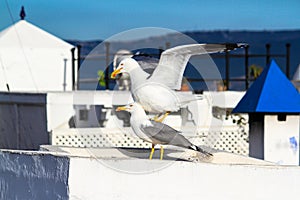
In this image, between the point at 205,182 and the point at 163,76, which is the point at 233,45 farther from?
A: the point at 205,182

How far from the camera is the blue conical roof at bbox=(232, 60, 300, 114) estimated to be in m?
12.1

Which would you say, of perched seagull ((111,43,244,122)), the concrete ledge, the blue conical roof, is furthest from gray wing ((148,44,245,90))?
the blue conical roof

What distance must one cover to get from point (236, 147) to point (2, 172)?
26.9ft

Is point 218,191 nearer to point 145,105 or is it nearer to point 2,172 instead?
point 145,105

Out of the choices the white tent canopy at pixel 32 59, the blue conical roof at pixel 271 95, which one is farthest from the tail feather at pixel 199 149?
the white tent canopy at pixel 32 59

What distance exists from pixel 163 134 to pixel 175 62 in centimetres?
74

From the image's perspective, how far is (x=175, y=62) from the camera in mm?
8461

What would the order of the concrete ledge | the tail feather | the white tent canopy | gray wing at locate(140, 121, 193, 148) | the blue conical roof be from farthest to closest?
the white tent canopy, the blue conical roof, the tail feather, gray wing at locate(140, 121, 193, 148), the concrete ledge

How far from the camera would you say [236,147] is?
16.8m

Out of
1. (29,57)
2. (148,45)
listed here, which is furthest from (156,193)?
(29,57)

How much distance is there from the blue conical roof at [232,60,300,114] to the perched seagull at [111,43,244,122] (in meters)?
3.71

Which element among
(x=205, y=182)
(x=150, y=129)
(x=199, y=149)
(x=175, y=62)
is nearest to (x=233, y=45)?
(x=175, y=62)

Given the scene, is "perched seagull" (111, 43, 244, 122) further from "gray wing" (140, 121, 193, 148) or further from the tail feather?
the tail feather

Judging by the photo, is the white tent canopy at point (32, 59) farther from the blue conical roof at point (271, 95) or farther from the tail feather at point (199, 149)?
the tail feather at point (199, 149)
